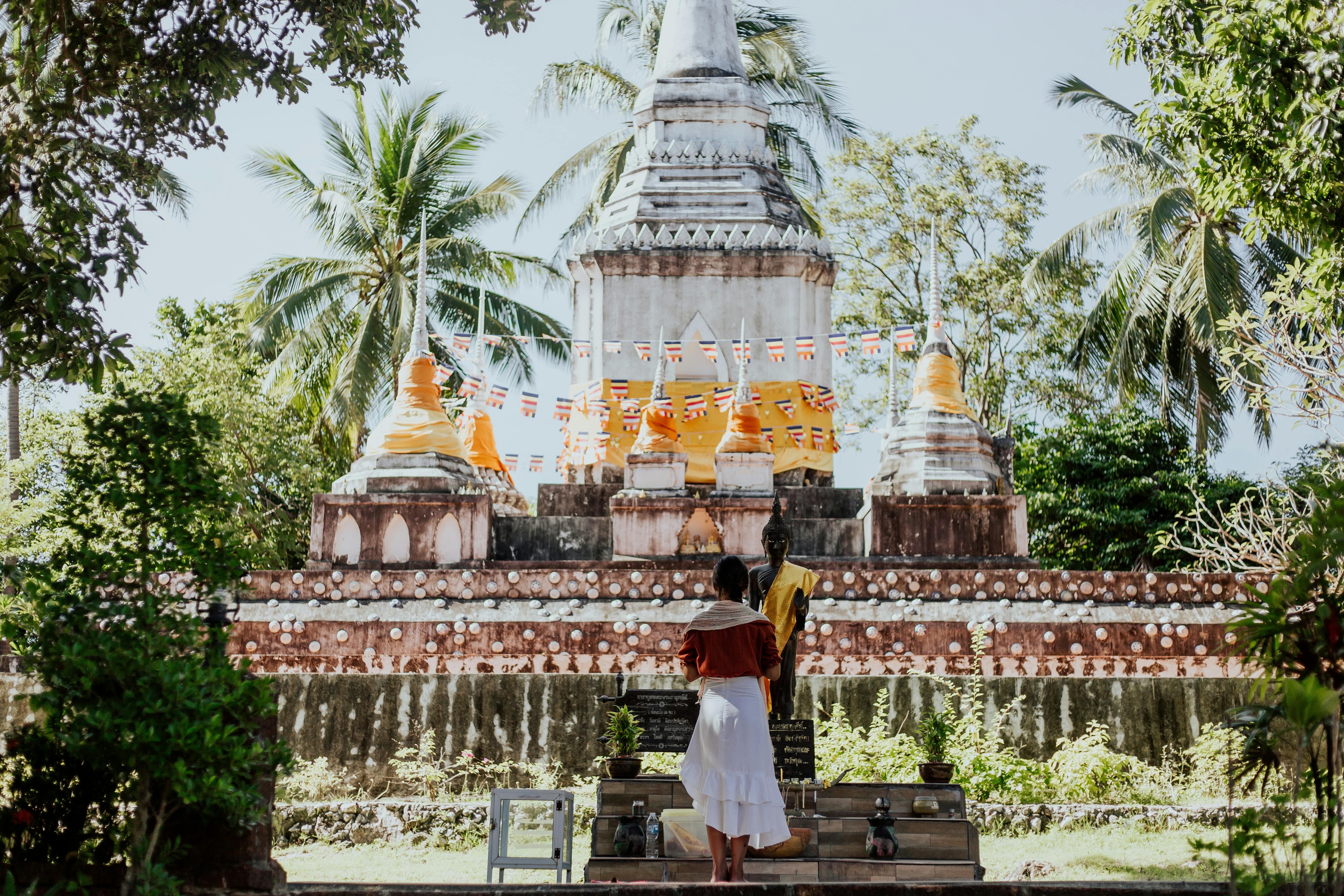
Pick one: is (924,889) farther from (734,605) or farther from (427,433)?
(427,433)

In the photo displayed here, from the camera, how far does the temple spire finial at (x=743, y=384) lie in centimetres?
1719

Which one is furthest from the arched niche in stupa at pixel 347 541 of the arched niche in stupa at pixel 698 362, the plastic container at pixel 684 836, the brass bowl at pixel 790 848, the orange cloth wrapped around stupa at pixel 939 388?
the brass bowl at pixel 790 848

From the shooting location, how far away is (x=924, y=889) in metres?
5.62

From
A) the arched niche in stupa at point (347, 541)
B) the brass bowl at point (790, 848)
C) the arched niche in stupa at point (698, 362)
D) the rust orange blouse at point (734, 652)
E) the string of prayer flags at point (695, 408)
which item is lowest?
the brass bowl at point (790, 848)

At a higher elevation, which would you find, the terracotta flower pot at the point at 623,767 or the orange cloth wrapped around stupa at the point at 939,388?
the orange cloth wrapped around stupa at the point at 939,388

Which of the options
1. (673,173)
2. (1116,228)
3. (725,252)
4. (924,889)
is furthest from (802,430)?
(924,889)

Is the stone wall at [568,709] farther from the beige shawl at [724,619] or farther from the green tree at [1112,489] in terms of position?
the green tree at [1112,489]

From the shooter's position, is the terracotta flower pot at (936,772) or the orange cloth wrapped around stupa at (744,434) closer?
the terracotta flower pot at (936,772)

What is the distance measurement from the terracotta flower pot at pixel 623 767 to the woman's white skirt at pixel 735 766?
1.33 m

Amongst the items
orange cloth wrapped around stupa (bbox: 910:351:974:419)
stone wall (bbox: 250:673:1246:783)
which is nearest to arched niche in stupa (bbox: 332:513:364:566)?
stone wall (bbox: 250:673:1246:783)

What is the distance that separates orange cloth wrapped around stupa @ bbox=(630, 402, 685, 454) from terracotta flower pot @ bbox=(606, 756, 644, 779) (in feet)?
28.3

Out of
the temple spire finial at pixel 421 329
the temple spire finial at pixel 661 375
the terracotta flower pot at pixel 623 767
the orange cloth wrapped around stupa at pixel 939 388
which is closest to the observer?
the terracotta flower pot at pixel 623 767

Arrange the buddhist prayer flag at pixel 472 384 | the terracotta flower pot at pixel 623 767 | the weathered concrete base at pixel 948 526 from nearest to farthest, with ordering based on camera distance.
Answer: the terracotta flower pot at pixel 623 767
the weathered concrete base at pixel 948 526
the buddhist prayer flag at pixel 472 384

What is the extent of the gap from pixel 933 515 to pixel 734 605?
9770 mm
